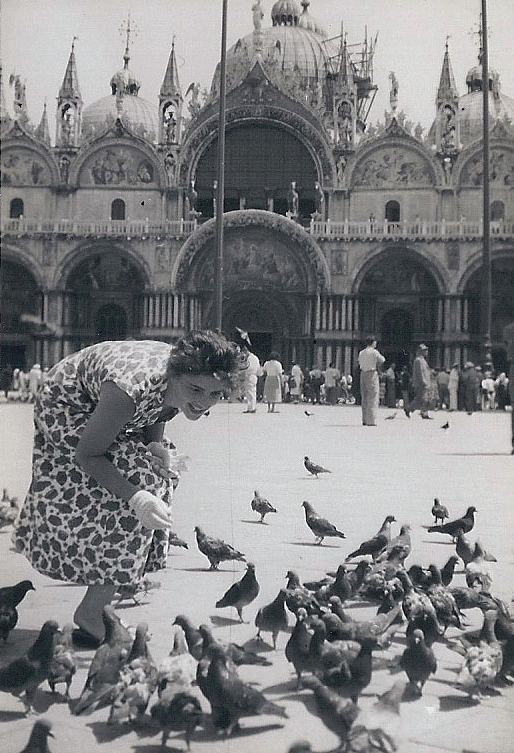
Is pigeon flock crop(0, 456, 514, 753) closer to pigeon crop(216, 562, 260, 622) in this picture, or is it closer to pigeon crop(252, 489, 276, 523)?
pigeon crop(216, 562, 260, 622)

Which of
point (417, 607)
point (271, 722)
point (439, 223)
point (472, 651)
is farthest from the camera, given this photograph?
point (439, 223)

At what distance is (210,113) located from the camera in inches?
1078

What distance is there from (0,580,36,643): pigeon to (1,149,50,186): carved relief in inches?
1003

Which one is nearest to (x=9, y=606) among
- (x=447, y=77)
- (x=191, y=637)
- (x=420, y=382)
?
(x=191, y=637)

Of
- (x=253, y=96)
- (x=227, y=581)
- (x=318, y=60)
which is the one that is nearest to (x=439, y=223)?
(x=253, y=96)

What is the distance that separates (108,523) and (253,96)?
2549 centimetres

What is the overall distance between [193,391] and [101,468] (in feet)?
1.16

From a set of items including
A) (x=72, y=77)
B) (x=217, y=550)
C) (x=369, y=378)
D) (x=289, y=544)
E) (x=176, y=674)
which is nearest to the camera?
(x=176, y=674)

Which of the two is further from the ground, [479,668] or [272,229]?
[272,229]

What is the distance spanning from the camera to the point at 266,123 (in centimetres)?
2752

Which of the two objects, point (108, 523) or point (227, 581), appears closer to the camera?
point (108, 523)

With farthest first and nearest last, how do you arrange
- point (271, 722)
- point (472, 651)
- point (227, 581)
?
point (227, 581)
point (472, 651)
point (271, 722)

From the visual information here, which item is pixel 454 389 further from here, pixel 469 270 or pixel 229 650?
pixel 229 650

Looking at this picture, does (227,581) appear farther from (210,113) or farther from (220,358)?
(210,113)
